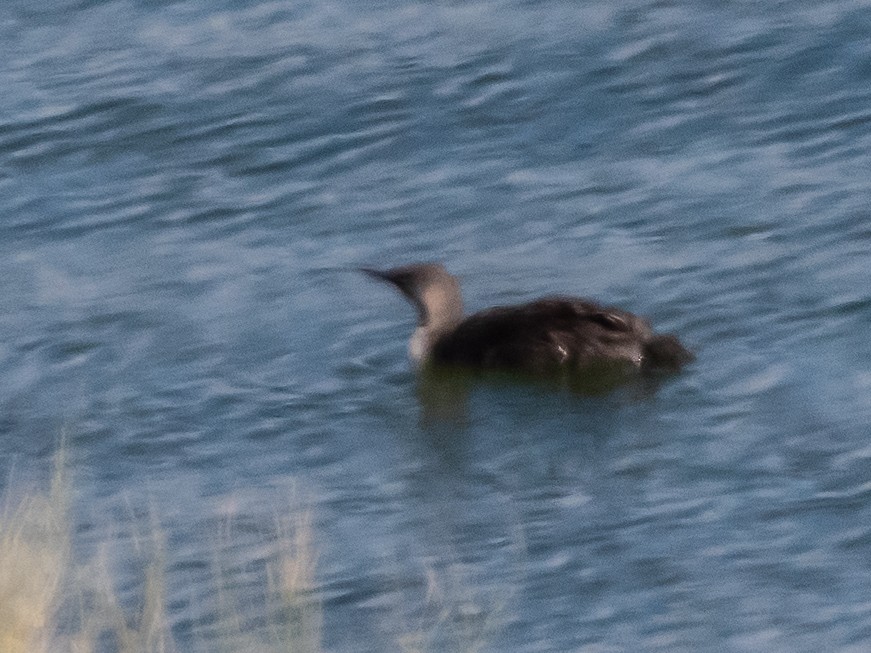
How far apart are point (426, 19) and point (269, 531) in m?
7.77

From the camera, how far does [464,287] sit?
451 inches

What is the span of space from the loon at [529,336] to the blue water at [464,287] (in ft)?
0.61

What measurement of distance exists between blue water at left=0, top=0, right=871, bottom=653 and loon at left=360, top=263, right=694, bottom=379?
185 mm

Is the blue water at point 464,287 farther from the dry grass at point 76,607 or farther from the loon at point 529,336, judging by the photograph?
the dry grass at point 76,607

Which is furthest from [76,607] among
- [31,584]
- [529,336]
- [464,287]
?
[464,287]

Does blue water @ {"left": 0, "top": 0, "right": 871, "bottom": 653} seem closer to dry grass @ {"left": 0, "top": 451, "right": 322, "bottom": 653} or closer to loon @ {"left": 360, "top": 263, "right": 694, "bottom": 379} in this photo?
loon @ {"left": 360, "top": 263, "right": 694, "bottom": 379}

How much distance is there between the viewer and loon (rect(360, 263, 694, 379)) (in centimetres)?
986

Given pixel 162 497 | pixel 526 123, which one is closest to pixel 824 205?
pixel 526 123

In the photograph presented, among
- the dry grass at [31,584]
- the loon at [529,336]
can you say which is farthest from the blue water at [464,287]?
the dry grass at [31,584]

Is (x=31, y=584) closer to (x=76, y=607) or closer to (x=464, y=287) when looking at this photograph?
(x=76, y=607)

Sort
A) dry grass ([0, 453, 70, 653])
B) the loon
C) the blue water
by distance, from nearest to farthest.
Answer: dry grass ([0, 453, 70, 653])
the blue water
the loon

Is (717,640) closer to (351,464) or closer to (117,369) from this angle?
(351,464)

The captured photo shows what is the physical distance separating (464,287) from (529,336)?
138 cm

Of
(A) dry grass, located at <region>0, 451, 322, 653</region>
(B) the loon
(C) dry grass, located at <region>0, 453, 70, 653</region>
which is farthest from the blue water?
(C) dry grass, located at <region>0, 453, 70, 653</region>
